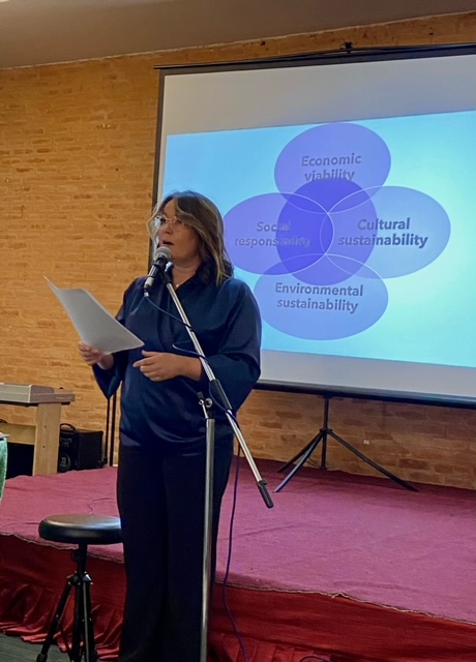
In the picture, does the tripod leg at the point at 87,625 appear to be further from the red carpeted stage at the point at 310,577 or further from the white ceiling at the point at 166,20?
the white ceiling at the point at 166,20

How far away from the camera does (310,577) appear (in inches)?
101

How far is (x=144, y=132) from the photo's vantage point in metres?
5.75

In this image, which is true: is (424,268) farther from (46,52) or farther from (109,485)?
(46,52)

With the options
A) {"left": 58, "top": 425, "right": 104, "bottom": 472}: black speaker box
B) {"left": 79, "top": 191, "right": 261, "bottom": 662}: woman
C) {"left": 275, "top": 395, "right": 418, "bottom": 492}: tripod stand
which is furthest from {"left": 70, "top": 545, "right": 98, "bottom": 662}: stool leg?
{"left": 58, "top": 425, "right": 104, "bottom": 472}: black speaker box

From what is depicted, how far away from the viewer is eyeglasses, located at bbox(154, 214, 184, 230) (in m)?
2.16

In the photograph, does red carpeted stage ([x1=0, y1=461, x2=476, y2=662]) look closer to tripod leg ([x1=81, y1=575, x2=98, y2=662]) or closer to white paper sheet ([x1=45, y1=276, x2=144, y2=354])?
tripod leg ([x1=81, y1=575, x2=98, y2=662])

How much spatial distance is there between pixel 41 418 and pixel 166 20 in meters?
2.66

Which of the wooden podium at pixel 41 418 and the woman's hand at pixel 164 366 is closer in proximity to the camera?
the woman's hand at pixel 164 366

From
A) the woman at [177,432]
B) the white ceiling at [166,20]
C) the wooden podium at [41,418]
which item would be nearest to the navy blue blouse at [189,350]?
the woman at [177,432]

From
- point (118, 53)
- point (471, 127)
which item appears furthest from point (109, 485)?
point (118, 53)

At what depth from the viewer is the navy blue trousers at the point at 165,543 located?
2.09m

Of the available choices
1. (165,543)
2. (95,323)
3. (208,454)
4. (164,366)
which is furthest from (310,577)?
(95,323)

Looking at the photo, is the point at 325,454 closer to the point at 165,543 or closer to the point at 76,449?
the point at 76,449

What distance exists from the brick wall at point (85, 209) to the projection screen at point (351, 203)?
2.31 ft
